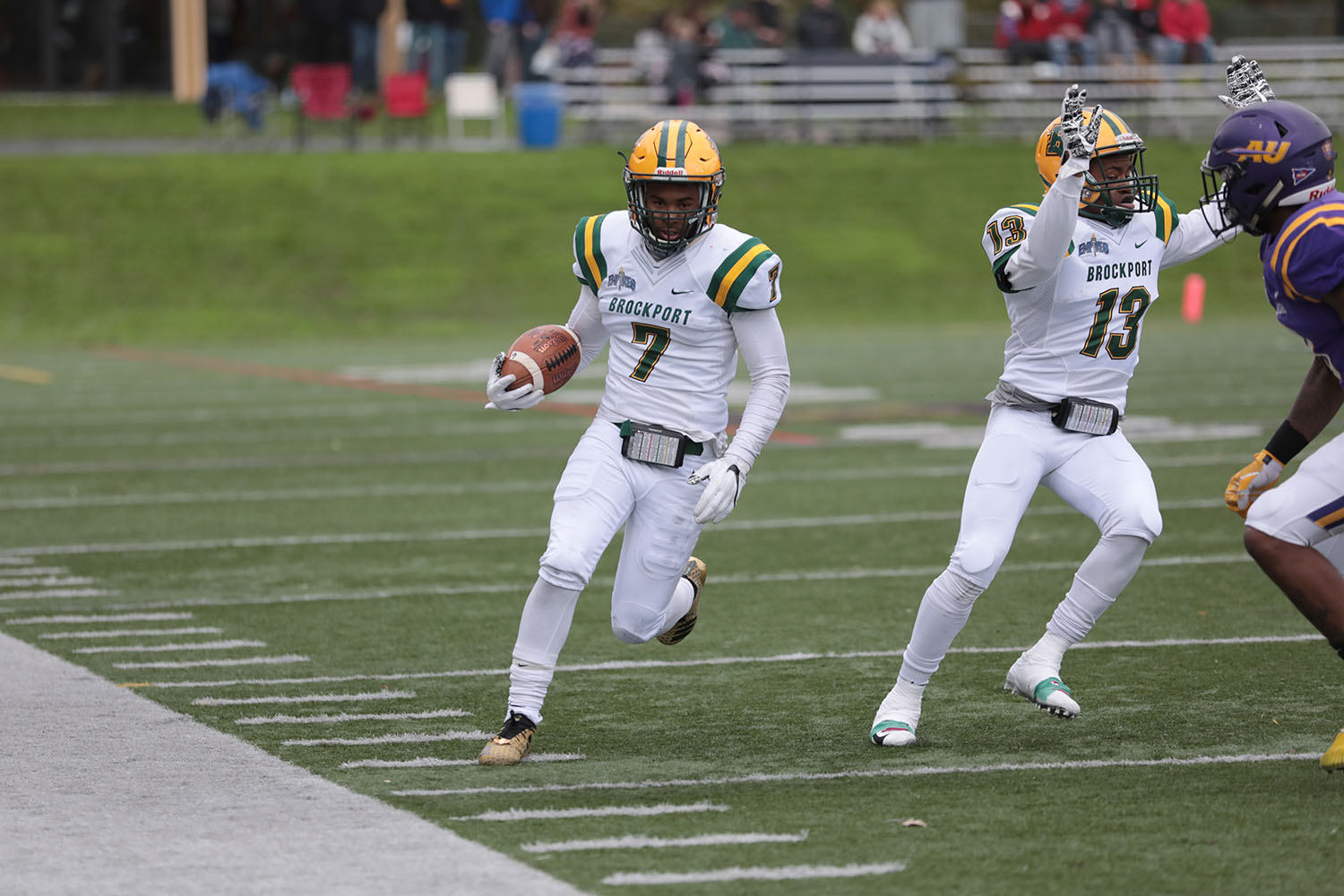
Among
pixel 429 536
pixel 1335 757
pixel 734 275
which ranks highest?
pixel 734 275

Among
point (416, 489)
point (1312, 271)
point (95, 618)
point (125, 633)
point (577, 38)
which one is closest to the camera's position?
point (1312, 271)

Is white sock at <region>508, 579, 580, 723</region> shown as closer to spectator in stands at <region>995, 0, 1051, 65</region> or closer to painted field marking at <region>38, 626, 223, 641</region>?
painted field marking at <region>38, 626, 223, 641</region>

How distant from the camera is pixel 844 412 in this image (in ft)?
44.6

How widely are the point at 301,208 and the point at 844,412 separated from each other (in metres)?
10.9

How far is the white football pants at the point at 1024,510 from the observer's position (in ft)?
17.4

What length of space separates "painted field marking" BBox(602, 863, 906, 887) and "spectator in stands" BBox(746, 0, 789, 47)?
73.9ft

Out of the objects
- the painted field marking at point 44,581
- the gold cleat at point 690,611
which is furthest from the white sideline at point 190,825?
the painted field marking at point 44,581

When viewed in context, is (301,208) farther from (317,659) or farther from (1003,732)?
(1003,732)

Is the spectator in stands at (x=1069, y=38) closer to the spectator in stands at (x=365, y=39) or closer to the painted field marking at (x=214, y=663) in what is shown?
the spectator in stands at (x=365, y=39)

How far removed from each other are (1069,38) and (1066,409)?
2225 cm

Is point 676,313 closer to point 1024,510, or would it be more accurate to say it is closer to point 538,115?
point 1024,510

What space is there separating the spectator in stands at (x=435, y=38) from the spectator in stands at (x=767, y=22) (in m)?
4.02

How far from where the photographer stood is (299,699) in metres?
5.93

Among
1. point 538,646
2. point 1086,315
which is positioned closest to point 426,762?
point 538,646
